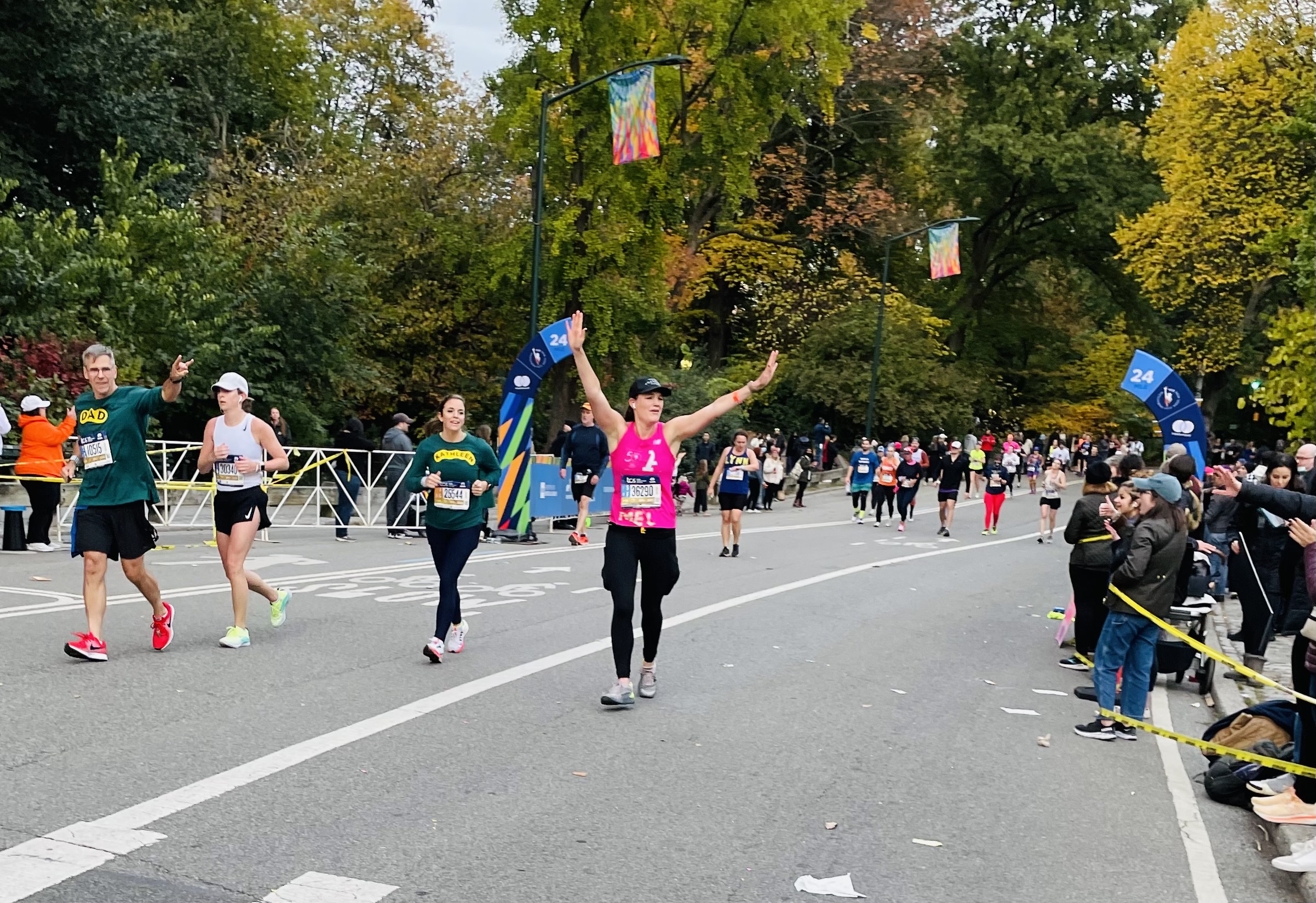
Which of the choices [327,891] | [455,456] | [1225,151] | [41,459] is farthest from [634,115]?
[327,891]

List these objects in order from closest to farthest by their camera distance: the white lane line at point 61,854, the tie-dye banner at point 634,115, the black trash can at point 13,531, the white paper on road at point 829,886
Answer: the white lane line at point 61,854, the white paper on road at point 829,886, the black trash can at point 13,531, the tie-dye banner at point 634,115

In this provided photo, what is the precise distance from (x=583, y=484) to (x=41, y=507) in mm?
7338

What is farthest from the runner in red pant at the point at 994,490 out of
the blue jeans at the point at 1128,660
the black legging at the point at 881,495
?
the blue jeans at the point at 1128,660

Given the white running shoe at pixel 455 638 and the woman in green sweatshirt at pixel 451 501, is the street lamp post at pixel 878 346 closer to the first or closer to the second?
the woman in green sweatshirt at pixel 451 501

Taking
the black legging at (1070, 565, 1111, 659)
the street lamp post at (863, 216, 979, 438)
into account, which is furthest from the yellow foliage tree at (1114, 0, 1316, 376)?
the black legging at (1070, 565, 1111, 659)

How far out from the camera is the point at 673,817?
5.88 m

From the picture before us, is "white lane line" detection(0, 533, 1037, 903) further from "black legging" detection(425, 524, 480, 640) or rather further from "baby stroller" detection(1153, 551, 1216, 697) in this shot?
"baby stroller" detection(1153, 551, 1216, 697)

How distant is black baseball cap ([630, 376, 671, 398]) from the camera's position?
791cm

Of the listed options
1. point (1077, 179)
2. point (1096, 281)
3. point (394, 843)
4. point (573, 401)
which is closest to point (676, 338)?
point (573, 401)

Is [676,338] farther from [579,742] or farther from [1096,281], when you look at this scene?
[579,742]

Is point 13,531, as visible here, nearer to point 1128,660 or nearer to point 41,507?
point 41,507

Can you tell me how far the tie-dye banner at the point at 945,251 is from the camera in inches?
1490

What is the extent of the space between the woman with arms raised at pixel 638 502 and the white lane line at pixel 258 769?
917 mm

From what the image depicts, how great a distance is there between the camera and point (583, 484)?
20141 millimetres
